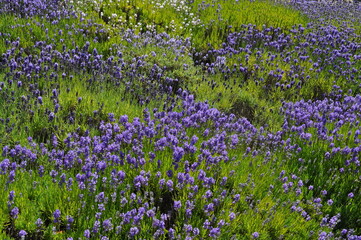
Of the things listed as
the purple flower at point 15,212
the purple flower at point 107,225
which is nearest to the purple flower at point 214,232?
the purple flower at point 107,225

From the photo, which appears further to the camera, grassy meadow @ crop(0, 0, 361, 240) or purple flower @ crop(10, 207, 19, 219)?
grassy meadow @ crop(0, 0, 361, 240)

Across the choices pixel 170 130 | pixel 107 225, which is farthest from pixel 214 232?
pixel 170 130

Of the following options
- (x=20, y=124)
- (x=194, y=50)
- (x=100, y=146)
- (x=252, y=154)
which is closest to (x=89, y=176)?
(x=100, y=146)

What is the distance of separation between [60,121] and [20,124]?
1.38ft

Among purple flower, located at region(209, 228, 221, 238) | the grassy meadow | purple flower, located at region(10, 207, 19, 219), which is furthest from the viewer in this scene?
the grassy meadow

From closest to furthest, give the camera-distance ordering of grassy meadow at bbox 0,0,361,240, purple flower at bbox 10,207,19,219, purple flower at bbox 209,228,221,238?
purple flower at bbox 10,207,19,219
purple flower at bbox 209,228,221,238
grassy meadow at bbox 0,0,361,240

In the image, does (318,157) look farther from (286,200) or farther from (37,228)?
(37,228)

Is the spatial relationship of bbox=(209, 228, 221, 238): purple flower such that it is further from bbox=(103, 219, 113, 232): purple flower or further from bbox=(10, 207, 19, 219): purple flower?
bbox=(10, 207, 19, 219): purple flower

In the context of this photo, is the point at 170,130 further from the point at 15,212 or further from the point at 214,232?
the point at 15,212

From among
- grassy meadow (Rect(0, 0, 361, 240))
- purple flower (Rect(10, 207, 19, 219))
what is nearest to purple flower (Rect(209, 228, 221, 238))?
grassy meadow (Rect(0, 0, 361, 240))

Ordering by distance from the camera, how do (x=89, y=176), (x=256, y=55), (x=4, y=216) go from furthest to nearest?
1. (x=256, y=55)
2. (x=89, y=176)
3. (x=4, y=216)

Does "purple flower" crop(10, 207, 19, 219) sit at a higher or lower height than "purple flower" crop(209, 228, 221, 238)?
lower

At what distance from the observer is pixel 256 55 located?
697 centimetres

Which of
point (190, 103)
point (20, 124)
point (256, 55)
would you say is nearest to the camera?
point (20, 124)
